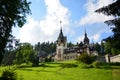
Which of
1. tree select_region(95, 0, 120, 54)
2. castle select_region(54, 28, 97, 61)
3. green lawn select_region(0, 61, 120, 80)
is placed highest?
castle select_region(54, 28, 97, 61)

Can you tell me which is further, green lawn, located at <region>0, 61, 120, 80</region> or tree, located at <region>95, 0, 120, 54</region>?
green lawn, located at <region>0, 61, 120, 80</region>

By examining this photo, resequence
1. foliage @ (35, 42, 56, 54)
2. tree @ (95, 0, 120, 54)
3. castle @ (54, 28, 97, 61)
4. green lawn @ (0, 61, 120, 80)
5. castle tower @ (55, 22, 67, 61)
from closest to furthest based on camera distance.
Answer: tree @ (95, 0, 120, 54) < green lawn @ (0, 61, 120, 80) < castle @ (54, 28, 97, 61) < castle tower @ (55, 22, 67, 61) < foliage @ (35, 42, 56, 54)

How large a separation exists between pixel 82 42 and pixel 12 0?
103283 mm

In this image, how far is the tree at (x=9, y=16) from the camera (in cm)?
2258

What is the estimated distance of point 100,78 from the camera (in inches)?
1635

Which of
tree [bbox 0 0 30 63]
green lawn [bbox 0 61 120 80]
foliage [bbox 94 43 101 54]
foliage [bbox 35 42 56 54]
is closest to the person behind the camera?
tree [bbox 0 0 30 63]

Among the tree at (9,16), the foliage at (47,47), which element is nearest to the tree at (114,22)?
the tree at (9,16)

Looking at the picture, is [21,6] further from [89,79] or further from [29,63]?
[29,63]

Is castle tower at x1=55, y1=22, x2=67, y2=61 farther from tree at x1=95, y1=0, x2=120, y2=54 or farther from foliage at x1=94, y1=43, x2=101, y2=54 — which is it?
tree at x1=95, y1=0, x2=120, y2=54

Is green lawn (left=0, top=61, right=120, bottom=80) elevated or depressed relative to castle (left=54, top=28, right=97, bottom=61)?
depressed

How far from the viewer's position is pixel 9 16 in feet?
74.8

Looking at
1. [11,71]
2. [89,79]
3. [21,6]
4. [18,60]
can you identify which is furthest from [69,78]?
[18,60]

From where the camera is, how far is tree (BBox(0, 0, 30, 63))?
74.1ft

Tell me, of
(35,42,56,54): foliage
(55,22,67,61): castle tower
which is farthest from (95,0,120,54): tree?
(35,42,56,54): foliage
